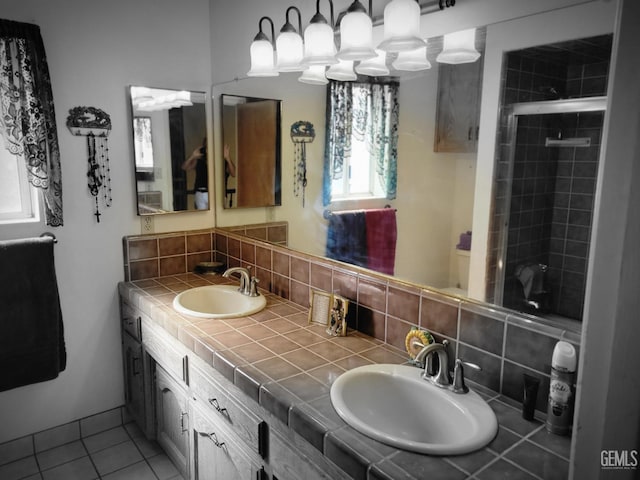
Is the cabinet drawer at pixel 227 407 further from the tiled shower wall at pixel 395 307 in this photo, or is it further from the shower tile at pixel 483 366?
the shower tile at pixel 483 366

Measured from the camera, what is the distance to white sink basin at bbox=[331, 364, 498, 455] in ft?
3.92

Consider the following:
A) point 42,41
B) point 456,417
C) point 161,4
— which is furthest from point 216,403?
point 161,4

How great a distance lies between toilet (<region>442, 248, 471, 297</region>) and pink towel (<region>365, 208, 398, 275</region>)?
287 mm

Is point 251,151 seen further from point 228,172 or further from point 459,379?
point 459,379

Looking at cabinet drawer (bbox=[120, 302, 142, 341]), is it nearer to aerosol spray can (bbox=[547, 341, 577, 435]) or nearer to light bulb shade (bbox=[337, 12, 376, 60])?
light bulb shade (bbox=[337, 12, 376, 60])

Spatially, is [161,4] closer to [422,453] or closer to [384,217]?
[384,217]

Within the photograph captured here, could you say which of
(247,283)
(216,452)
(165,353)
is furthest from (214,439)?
(247,283)

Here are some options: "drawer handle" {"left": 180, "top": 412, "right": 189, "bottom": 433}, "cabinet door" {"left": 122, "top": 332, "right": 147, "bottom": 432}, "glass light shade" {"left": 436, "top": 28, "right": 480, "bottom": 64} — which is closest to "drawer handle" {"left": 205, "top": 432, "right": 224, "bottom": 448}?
"drawer handle" {"left": 180, "top": 412, "right": 189, "bottom": 433}

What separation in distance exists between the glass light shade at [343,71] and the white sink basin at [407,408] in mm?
1071

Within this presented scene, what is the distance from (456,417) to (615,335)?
76 cm

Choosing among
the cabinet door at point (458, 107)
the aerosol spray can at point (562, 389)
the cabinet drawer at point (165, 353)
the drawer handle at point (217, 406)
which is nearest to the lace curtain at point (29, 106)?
the cabinet drawer at point (165, 353)

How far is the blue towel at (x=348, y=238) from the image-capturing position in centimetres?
185

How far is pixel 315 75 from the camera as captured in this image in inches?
74.7

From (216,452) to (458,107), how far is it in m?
1.46
